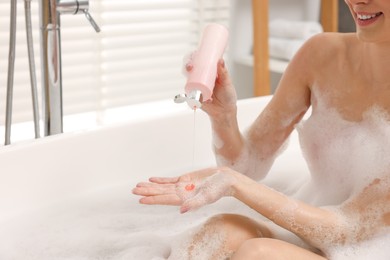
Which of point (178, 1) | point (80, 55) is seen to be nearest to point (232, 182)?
point (80, 55)

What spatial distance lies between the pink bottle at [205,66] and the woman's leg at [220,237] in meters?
0.22

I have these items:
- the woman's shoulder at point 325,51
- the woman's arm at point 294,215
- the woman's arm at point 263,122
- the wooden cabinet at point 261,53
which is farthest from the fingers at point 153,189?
the wooden cabinet at point 261,53

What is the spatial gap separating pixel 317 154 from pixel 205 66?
15.5 inches

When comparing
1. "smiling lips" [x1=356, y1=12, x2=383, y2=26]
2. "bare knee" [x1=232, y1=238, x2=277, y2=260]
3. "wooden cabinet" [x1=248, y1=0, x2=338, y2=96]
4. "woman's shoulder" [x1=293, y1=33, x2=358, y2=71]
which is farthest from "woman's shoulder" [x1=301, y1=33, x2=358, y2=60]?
"wooden cabinet" [x1=248, y1=0, x2=338, y2=96]

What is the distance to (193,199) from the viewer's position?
1.08 meters

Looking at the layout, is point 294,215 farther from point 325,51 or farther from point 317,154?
point 325,51

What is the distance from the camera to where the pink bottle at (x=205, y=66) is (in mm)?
1125

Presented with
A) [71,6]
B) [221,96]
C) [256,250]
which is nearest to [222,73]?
[221,96]

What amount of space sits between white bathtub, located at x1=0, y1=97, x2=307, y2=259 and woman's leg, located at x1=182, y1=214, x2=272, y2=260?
0.14 metres

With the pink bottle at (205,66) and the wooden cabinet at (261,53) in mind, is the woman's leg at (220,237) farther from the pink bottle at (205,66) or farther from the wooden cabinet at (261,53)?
the wooden cabinet at (261,53)

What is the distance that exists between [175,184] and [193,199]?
112 millimetres

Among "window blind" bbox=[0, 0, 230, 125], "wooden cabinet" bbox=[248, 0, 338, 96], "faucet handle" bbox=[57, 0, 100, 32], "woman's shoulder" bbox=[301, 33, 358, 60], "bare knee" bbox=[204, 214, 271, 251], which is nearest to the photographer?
"bare knee" bbox=[204, 214, 271, 251]

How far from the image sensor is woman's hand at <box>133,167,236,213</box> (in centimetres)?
109

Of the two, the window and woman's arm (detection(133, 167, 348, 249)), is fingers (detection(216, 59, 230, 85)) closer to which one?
woman's arm (detection(133, 167, 348, 249))
